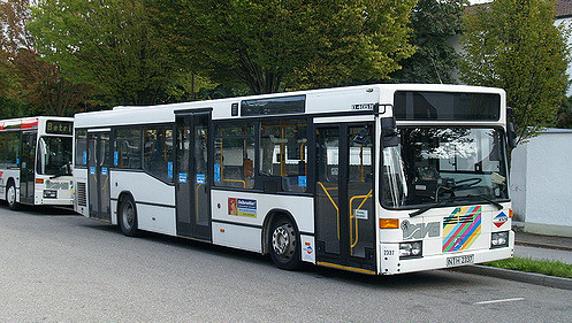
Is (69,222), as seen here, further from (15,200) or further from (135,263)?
(135,263)

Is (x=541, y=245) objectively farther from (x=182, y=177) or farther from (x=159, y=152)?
(x=159, y=152)

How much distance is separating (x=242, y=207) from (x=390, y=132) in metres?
4.05

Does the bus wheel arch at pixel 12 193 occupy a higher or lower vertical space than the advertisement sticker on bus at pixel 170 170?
lower

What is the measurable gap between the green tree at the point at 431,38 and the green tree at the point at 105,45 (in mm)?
14900

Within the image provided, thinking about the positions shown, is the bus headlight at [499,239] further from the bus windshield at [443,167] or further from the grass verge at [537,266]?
the grass verge at [537,266]

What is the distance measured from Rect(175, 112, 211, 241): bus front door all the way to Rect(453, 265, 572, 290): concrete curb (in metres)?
4.96

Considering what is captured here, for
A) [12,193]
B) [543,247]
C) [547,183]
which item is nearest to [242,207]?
[543,247]

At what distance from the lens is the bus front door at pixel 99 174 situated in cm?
1852

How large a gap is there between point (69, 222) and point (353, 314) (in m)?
14.3

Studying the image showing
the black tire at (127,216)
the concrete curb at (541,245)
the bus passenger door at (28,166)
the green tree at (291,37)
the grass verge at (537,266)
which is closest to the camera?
the grass verge at (537,266)

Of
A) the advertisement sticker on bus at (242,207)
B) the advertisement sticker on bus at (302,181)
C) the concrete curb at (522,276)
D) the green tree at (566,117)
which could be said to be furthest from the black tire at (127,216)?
the green tree at (566,117)

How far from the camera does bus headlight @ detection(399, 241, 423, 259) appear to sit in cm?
1033

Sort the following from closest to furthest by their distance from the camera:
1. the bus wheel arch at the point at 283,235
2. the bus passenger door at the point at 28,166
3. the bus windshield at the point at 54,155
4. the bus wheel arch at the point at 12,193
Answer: the bus wheel arch at the point at 283,235 < the bus windshield at the point at 54,155 < the bus passenger door at the point at 28,166 < the bus wheel arch at the point at 12,193

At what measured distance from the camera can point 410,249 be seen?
10.4 meters
